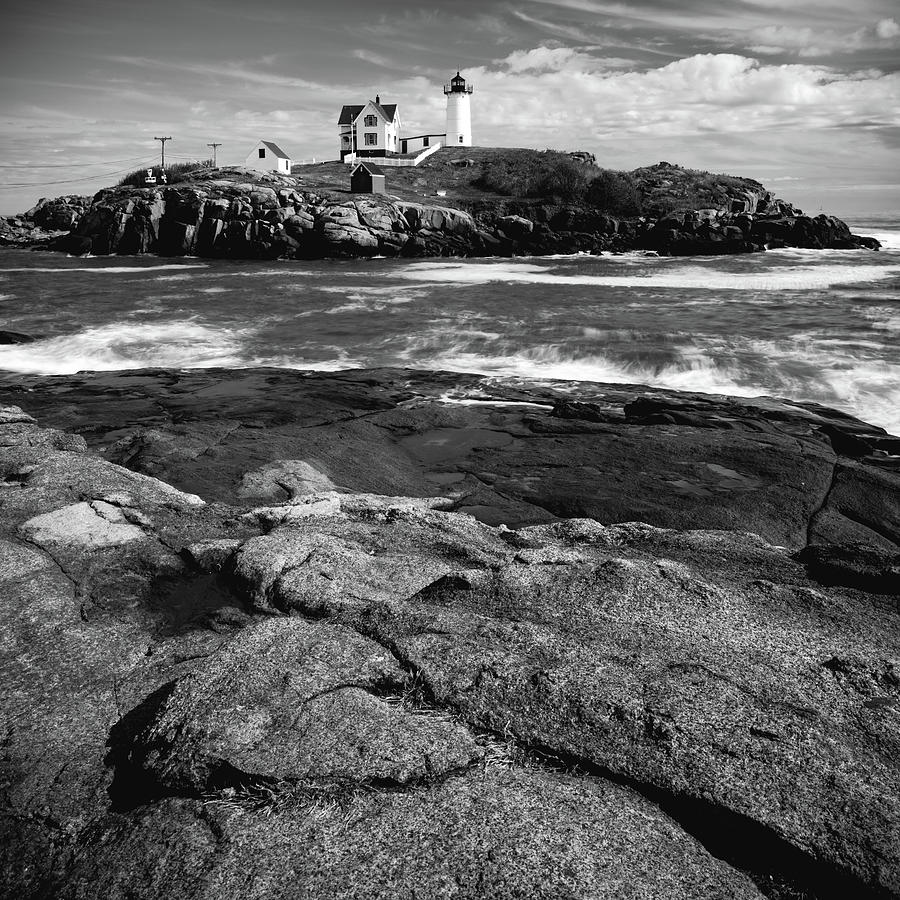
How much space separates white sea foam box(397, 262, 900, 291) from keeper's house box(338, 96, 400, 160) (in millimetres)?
64708

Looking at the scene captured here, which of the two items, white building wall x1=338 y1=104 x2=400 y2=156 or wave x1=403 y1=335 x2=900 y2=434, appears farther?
white building wall x1=338 y1=104 x2=400 y2=156

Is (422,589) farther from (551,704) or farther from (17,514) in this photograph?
(17,514)

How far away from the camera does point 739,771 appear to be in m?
3.65

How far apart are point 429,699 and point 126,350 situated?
839 inches

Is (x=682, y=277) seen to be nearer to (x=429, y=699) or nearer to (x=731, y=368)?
(x=731, y=368)

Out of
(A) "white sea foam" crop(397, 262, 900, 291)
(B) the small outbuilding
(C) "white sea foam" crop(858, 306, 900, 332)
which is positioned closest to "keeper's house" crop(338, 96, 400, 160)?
(B) the small outbuilding

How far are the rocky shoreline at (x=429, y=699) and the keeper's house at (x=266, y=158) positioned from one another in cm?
9957

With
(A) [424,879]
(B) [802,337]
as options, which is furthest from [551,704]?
(B) [802,337]

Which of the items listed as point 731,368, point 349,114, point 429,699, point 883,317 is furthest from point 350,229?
point 429,699

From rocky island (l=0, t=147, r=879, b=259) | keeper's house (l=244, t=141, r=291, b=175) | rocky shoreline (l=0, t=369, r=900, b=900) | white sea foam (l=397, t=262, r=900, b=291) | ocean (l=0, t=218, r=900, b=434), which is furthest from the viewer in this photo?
keeper's house (l=244, t=141, r=291, b=175)

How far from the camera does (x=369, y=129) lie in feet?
361

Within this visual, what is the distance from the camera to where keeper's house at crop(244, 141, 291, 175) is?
324ft

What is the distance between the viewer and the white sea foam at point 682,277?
1608 inches

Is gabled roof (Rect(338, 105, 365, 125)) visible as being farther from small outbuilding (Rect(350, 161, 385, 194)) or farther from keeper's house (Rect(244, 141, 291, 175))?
small outbuilding (Rect(350, 161, 385, 194))
